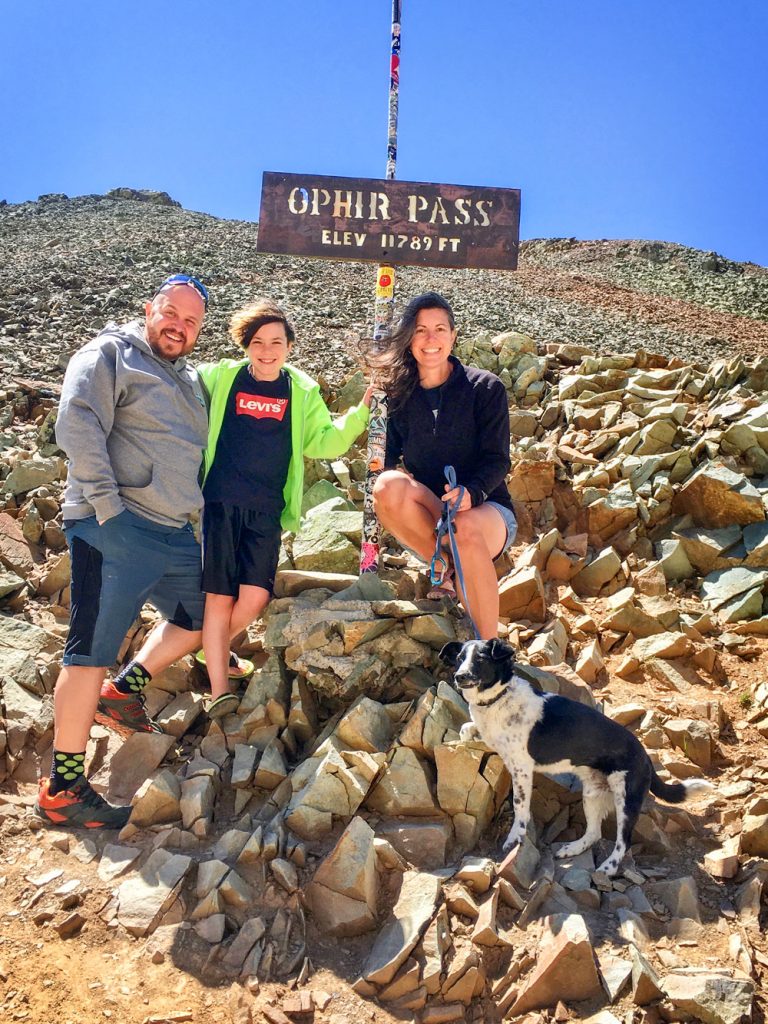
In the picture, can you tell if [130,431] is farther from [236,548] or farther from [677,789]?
[677,789]

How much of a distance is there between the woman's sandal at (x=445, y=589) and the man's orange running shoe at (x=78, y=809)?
2.39m

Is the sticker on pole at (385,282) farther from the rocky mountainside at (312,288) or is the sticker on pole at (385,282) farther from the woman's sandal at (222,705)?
the woman's sandal at (222,705)

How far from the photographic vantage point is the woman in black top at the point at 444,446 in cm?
449

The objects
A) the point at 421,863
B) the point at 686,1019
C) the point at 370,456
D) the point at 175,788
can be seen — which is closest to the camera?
the point at 686,1019

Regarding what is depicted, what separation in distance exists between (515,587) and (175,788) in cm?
305

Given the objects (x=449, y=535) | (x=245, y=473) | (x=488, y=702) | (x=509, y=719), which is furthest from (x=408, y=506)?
(x=509, y=719)

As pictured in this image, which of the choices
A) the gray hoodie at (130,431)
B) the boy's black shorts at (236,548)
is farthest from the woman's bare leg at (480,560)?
the gray hoodie at (130,431)

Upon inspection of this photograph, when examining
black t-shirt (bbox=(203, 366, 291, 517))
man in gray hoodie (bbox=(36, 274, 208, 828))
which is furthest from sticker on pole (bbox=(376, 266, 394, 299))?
man in gray hoodie (bbox=(36, 274, 208, 828))

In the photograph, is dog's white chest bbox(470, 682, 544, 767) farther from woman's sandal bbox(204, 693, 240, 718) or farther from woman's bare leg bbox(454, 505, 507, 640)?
woman's sandal bbox(204, 693, 240, 718)

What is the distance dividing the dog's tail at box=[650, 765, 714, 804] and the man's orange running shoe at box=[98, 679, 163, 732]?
9.99 ft

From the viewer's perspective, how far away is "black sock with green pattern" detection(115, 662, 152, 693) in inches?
177

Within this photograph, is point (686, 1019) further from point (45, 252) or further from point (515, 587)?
point (45, 252)

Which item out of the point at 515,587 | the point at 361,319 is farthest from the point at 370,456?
the point at 361,319

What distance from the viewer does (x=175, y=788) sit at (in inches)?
162
